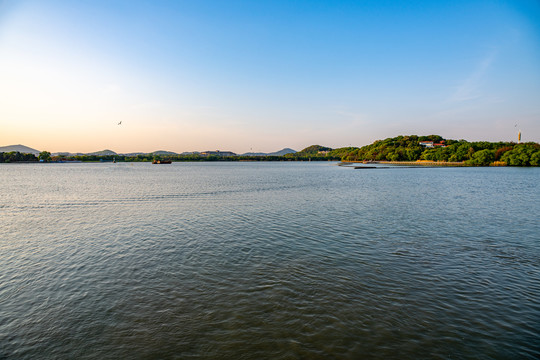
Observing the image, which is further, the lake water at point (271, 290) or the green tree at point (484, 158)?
the green tree at point (484, 158)

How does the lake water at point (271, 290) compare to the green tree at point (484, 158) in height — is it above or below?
below

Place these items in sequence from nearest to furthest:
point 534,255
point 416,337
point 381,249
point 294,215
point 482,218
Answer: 1. point 416,337
2. point 534,255
3. point 381,249
4. point 482,218
5. point 294,215

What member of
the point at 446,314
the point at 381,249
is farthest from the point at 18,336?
the point at 381,249

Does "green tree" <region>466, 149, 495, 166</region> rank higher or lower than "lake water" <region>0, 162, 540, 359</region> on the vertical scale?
higher

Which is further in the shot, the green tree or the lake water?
the green tree

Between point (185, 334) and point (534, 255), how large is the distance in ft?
69.5

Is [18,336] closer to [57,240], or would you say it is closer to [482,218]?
[57,240]

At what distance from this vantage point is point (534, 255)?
55.2 feet

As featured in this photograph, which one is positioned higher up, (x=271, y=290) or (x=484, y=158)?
(x=484, y=158)

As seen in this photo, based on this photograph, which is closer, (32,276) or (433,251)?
(32,276)

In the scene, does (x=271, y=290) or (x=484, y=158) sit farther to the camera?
(x=484, y=158)

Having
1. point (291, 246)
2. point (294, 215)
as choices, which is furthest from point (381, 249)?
point (294, 215)

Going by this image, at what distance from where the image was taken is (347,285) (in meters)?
12.9

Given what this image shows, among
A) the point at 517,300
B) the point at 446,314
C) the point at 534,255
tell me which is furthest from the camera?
the point at 534,255
